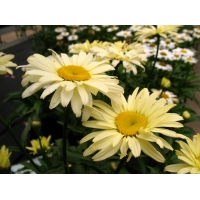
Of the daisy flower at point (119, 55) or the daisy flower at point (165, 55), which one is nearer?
the daisy flower at point (119, 55)

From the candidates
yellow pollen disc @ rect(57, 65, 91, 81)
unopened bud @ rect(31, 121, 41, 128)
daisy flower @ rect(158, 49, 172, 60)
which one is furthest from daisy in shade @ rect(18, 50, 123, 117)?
daisy flower @ rect(158, 49, 172, 60)

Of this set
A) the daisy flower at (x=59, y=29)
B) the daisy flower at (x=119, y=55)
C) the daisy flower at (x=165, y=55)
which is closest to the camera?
the daisy flower at (x=119, y=55)

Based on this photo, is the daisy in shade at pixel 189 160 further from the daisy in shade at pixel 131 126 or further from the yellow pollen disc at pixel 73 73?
the yellow pollen disc at pixel 73 73

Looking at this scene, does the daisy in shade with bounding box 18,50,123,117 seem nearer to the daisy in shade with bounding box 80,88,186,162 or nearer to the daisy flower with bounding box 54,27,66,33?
the daisy in shade with bounding box 80,88,186,162

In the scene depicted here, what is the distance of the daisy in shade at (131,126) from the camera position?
50cm

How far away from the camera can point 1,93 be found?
2.04 m

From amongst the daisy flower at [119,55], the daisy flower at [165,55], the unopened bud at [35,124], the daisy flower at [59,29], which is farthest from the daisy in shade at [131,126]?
the daisy flower at [59,29]

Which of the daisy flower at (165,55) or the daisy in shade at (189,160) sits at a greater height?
the daisy in shade at (189,160)

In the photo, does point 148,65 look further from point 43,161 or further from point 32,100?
point 43,161

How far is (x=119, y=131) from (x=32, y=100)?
152 cm

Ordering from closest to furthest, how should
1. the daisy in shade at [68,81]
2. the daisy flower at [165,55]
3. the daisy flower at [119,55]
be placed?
the daisy in shade at [68,81] < the daisy flower at [119,55] < the daisy flower at [165,55]

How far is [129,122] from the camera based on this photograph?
562 millimetres

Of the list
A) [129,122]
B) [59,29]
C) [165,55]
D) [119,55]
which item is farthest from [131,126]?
[59,29]

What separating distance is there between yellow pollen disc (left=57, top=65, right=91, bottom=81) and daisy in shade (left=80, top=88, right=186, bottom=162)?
0.07 m
